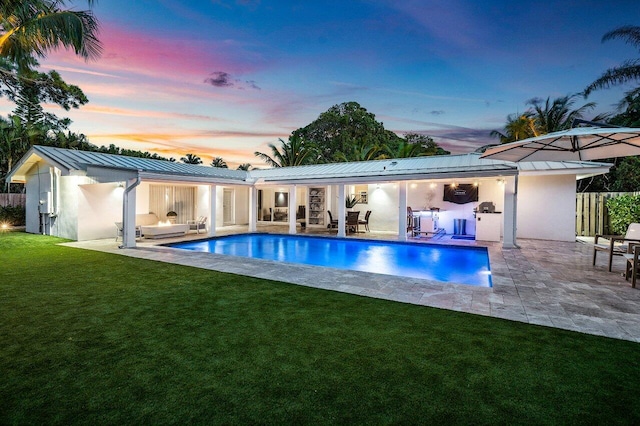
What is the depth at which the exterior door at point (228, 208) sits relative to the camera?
19562 mm

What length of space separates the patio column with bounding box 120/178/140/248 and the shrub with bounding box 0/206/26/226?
1216 cm

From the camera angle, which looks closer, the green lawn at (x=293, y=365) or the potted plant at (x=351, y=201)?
the green lawn at (x=293, y=365)

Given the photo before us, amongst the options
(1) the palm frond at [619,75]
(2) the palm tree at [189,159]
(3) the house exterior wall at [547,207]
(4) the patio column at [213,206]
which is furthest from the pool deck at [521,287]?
(2) the palm tree at [189,159]

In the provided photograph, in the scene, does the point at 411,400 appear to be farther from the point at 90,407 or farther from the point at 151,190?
the point at 151,190

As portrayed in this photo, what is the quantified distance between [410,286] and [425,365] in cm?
311

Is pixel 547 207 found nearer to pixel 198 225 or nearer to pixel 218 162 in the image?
pixel 198 225

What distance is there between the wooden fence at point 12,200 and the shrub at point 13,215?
42 cm

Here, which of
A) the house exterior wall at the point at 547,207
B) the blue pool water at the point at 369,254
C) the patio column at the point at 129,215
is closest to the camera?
the blue pool water at the point at 369,254

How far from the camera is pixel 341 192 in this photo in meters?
14.5

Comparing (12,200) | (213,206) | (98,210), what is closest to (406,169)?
(213,206)

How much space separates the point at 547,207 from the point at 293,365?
13.7 m

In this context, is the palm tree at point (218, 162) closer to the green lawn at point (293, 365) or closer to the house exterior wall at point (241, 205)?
the house exterior wall at point (241, 205)

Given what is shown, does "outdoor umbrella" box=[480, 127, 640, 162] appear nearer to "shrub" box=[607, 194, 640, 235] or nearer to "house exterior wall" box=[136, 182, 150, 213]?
"shrub" box=[607, 194, 640, 235]

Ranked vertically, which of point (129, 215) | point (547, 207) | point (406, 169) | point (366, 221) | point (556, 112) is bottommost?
point (366, 221)
